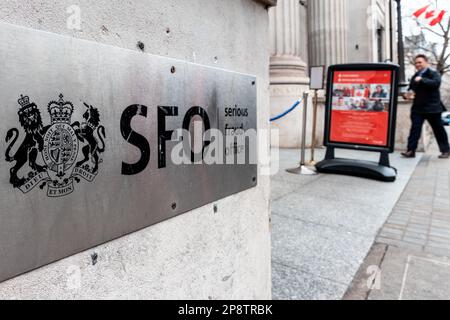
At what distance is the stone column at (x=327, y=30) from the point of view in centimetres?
1045

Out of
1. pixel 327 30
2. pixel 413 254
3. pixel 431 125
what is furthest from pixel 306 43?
pixel 413 254

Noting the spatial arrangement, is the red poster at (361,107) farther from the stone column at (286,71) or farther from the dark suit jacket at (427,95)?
the stone column at (286,71)

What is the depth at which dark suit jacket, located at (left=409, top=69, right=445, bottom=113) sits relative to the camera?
6.57 metres

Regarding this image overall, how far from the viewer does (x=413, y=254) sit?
268 cm

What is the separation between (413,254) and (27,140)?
9.29 feet

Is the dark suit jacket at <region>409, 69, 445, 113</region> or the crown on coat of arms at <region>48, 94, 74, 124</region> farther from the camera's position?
the dark suit jacket at <region>409, 69, 445, 113</region>

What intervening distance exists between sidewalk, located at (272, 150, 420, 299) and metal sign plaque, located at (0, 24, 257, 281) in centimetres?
132

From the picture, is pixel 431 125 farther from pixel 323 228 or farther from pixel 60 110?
pixel 60 110

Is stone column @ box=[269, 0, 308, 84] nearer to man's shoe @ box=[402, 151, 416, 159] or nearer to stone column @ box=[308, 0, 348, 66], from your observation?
stone column @ box=[308, 0, 348, 66]

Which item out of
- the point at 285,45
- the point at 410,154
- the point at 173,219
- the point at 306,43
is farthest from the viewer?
the point at 306,43

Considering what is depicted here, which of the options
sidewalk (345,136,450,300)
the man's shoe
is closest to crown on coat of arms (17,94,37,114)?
sidewalk (345,136,450,300)

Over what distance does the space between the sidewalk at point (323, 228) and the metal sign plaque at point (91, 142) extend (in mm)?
1322

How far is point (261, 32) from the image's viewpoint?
1.61 meters
